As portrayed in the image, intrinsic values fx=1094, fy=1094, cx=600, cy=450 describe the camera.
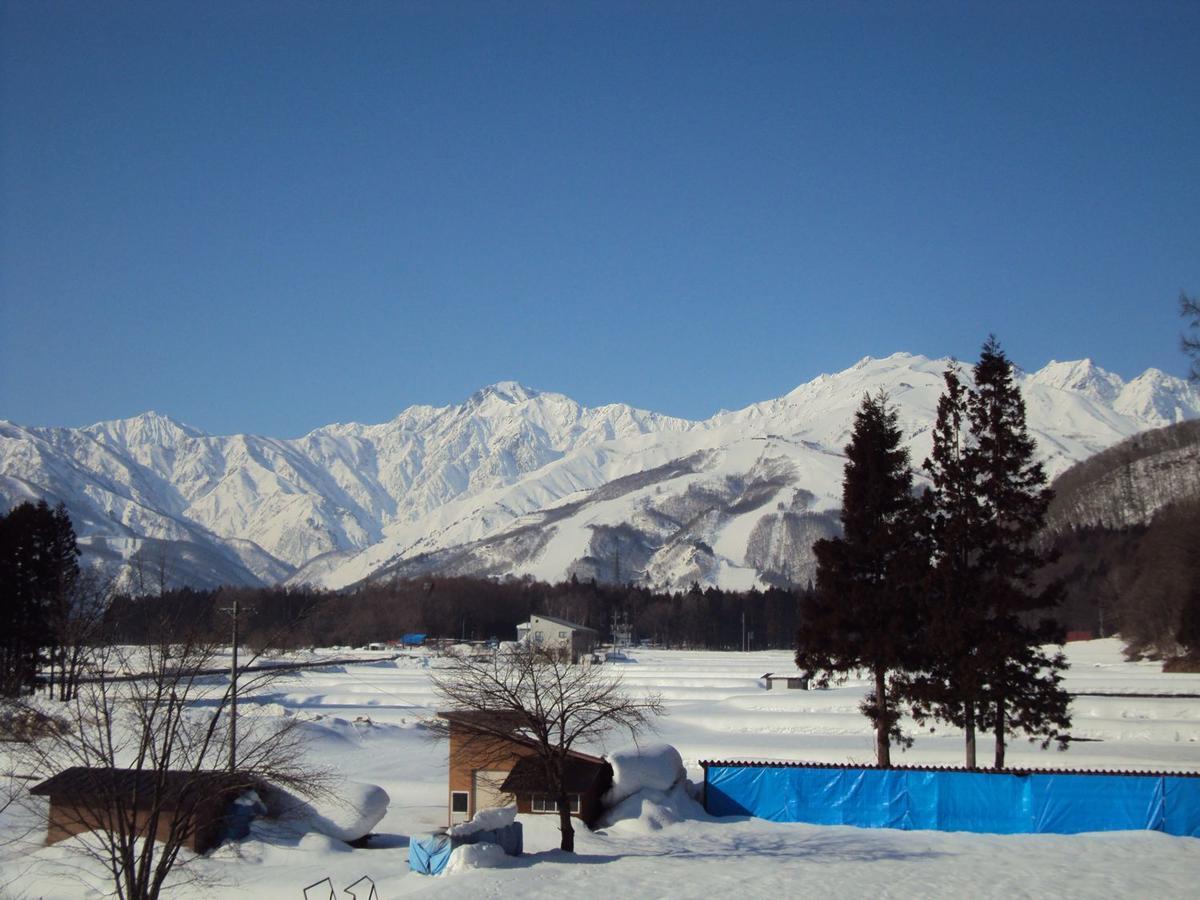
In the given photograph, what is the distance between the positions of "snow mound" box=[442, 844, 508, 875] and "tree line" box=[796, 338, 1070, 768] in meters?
10.6

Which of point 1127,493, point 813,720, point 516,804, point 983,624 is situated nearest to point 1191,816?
point 983,624

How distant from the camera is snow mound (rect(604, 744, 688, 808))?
3073 cm

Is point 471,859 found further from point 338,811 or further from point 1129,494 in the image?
point 1129,494

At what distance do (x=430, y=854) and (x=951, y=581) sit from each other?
1508cm

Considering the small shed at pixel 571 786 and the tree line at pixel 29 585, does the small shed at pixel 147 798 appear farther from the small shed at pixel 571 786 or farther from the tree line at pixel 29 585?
the tree line at pixel 29 585

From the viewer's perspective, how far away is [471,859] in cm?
2428

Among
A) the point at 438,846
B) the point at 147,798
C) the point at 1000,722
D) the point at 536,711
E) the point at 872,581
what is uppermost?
the point at 872,581

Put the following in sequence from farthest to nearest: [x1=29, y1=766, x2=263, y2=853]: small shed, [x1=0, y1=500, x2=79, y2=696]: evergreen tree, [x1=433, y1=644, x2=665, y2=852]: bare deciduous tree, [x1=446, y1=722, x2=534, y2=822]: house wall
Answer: [x1=0, y1=500, x2=79, y2=696]: evergreen tree < [x1=446, y1=722, x2=534, y2=822]: house wall < [x1=433, y1=644, x2=665, y2=852]: bare deciduous tree < [x1=29, y1=766, x2=263, y2=853]: small shed

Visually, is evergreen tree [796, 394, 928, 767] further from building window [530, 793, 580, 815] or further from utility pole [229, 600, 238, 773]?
utility pole [229, 600, 238, 773]

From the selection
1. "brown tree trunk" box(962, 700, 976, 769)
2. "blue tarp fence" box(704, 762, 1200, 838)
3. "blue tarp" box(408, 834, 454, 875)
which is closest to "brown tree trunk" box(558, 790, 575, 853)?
"blue tarp" box(408, 834, 454, 875)

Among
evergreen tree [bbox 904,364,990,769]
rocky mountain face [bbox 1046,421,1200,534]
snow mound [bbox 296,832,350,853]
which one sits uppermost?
rocky mountain face [bbox 1046,421,1200,534]

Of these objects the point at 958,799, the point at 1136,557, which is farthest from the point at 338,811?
the point at 1136,557

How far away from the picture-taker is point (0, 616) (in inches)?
2010

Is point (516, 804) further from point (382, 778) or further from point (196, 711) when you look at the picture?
point (196, 711)
